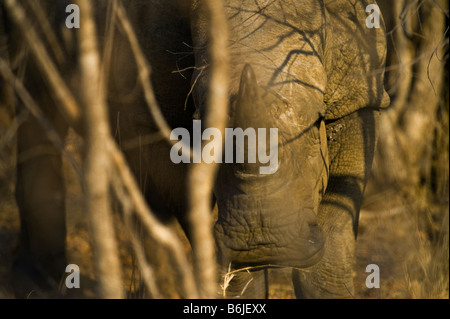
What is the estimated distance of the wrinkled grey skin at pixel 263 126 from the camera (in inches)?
116

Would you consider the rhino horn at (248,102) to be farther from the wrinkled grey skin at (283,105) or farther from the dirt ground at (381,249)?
the dirt ground at (381,249)

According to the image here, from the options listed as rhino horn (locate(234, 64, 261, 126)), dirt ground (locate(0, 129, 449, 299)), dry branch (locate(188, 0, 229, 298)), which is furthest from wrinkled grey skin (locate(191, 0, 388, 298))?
dirt ground (locate(0, 129, 449, 299))

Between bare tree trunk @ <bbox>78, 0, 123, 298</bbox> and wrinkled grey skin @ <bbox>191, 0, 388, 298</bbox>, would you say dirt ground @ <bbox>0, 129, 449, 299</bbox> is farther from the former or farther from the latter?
bare tree trunk @ <bbox>78, 0, 123, 298</bbox>

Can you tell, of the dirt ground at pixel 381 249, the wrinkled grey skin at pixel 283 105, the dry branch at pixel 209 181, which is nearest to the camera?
the dry branch at pixel 209 181

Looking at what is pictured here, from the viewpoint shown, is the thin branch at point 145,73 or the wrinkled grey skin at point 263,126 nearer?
the wrinkled grey skin at point 263,126

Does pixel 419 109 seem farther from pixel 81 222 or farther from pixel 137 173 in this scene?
pixel 81 222

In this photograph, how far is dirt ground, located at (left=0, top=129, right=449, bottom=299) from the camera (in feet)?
15.2

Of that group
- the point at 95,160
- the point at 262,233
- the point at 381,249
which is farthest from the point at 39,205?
the point at 95,160

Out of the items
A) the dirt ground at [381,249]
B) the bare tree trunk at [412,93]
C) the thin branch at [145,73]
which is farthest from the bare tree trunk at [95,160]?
the bare tree trunk at [412,93]

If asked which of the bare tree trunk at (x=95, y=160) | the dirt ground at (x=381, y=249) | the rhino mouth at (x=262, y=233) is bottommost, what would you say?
the dirt ground at (x=381, y=249)

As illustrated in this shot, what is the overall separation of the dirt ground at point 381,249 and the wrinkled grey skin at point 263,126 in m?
0.20

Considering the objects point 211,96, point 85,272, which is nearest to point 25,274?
point 85,272
